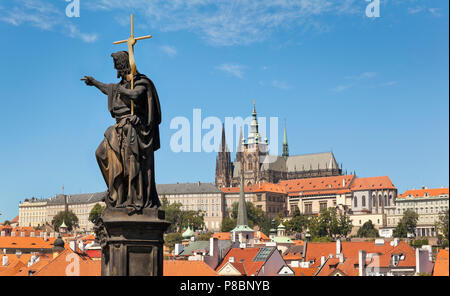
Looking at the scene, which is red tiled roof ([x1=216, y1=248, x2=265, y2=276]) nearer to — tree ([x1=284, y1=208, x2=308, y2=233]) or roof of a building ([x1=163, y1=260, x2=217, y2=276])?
roof of a building ([x1=163, y1=260, x2=217, y2=276])

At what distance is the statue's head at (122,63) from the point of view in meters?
8.00

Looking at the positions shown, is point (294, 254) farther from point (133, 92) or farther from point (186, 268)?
point (133, 92)

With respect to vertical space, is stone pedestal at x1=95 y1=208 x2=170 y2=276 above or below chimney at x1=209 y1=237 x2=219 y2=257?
above

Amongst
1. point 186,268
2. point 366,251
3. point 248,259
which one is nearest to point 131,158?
point 186,268

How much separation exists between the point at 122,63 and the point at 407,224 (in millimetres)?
166083

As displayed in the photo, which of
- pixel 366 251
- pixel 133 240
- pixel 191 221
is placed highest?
pixel 133 240

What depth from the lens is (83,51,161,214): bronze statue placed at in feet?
24.9

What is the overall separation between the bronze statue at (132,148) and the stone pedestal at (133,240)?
0.09 m

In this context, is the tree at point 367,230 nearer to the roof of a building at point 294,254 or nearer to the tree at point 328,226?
the tree at point 328,226

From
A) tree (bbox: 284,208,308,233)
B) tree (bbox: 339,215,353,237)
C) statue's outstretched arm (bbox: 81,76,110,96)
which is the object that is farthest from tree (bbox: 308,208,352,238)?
statue's outstretched arm (bbox: 81,76,110,96)

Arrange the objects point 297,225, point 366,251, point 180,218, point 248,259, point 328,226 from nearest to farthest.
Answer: point 248,259, point 366,251, point 328,226, point 297,225, point 180,218

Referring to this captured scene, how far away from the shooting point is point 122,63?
8.00m

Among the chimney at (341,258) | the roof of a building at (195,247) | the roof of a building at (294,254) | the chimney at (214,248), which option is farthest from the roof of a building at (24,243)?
the chimney at (341,258)

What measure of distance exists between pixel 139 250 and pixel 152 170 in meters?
0.76
